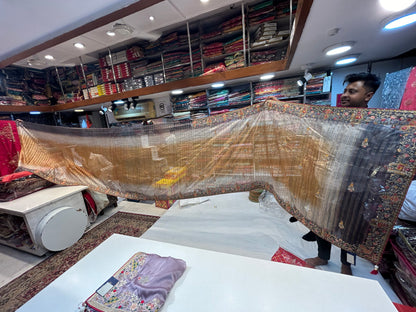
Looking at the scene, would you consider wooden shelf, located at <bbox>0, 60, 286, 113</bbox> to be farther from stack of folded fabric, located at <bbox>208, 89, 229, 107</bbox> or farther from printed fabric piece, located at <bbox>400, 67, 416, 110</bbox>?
printed fabric piece, located at <bbox>400, 67, 416, 110</bbox>

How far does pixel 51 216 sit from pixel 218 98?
9.32 feet

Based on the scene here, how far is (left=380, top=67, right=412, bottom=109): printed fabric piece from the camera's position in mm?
1539

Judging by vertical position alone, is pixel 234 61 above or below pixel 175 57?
below

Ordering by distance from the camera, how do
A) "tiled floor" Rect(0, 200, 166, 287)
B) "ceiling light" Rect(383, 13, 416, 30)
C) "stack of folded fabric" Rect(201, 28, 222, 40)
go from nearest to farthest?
"ceiling light" Rect(383, 13, 416, 30) < "tiled floor" Rect(0, 200, 166, 287) < "stack of folded fabric" Rect(201, 28, 222, 40)

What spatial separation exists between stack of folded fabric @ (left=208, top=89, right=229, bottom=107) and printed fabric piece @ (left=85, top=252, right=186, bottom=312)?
2.42 meters

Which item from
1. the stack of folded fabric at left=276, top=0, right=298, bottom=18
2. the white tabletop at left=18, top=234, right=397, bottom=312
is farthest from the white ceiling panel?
the white tabletop at left=18, top=234, right=397, bottom=312

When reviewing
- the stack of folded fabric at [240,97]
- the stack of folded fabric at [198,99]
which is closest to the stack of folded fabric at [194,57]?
the stack of folded fabric at [198,99]

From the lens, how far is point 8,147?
2.47 meters

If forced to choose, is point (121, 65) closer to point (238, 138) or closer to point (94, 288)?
point (238, 138)

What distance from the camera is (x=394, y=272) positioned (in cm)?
117

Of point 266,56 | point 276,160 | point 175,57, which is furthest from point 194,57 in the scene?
point 276,160

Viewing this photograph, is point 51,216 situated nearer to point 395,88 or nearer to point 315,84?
point 315,84

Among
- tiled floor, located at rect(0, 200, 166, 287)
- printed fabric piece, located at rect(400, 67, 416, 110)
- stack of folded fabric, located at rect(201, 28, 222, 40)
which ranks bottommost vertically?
tiled floor, located at rect(0, 200, 166, 287)

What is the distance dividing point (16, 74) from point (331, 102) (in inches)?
253
